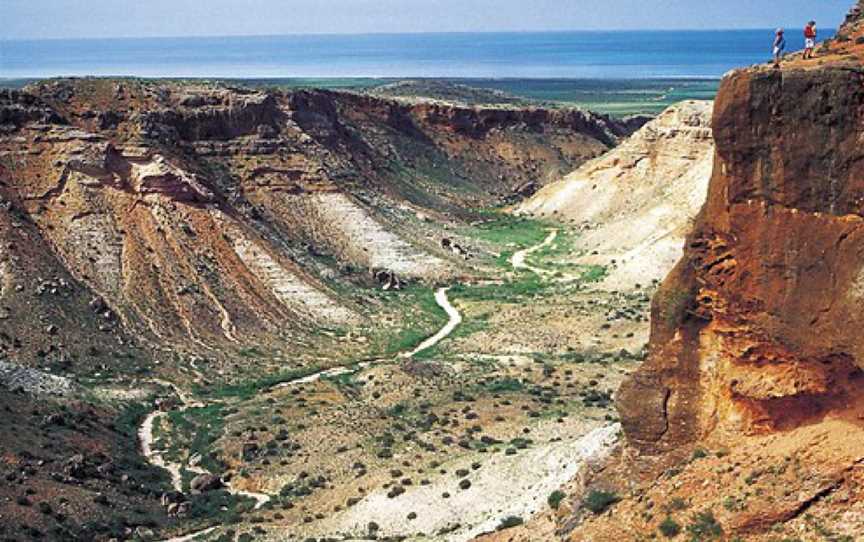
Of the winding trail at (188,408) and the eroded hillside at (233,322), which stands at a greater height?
the eroded hillside at (233,322)

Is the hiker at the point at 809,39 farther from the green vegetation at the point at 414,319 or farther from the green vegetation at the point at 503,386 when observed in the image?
the green vegetation at the point at 414,319

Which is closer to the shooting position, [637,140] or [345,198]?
[345,198]

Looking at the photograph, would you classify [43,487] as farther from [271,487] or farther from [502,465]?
[502,465]

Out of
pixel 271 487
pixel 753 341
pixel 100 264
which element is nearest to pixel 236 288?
pixel 100 264

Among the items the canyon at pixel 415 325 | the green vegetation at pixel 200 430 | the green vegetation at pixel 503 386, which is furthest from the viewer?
the green vegetation at pixel 503 386

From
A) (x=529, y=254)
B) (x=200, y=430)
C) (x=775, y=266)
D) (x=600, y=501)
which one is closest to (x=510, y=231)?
(x=529, y=254)

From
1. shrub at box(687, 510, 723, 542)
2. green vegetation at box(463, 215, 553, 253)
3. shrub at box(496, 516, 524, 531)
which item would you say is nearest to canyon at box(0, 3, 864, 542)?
shrub at box(687, 510, 723, 542)

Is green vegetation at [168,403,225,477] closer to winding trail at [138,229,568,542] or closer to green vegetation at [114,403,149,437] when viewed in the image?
winding trail at [138,229,568,542]

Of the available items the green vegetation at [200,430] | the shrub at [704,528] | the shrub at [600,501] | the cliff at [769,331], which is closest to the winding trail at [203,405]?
the green vegetation at [200,430]
